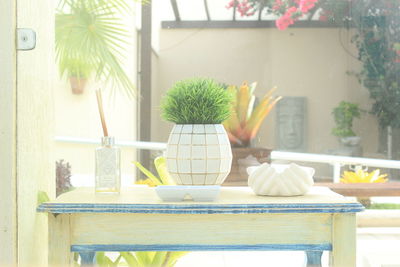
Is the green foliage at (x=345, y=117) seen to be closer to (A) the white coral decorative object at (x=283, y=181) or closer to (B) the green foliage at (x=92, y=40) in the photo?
(A) the white coral decorative object at (x=283, y=181)

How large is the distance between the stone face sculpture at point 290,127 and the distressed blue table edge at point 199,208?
1.51 ft

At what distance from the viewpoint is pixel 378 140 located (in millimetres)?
1712

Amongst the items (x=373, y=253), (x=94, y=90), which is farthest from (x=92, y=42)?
(x=373, y=253)

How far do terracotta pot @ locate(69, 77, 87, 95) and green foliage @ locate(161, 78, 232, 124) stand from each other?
0.38 meters

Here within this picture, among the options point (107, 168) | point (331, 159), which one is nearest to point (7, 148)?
point (107, 168)

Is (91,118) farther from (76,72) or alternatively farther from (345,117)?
(345,117)

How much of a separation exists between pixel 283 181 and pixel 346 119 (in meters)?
0.45

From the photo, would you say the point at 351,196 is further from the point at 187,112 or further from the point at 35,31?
the point at 35,31

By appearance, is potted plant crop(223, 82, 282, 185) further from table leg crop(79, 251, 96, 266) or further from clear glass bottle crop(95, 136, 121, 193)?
table leg crop(79, 251, 96, 266)

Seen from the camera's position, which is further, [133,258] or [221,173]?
[133,258]

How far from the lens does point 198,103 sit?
1449 millimetres

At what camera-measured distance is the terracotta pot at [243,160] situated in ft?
5.46

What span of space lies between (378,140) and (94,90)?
0.89 m

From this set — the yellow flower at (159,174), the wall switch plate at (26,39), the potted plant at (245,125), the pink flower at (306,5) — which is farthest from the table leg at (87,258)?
the pink flower at (306,5)
